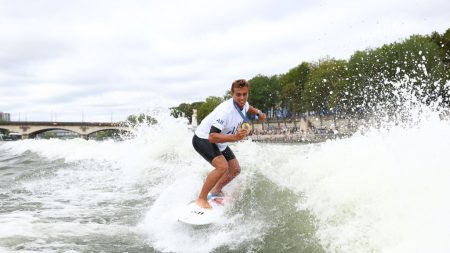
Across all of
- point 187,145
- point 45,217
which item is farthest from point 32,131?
point 45,217

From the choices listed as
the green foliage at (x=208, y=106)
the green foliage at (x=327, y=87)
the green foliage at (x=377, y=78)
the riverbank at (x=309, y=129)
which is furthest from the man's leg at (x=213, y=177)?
the green foliage at (x=208, y=106)

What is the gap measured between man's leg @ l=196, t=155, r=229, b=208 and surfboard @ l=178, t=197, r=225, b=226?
12 cm

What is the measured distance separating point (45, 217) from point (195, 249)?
4.49 m

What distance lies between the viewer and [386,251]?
4969 millimetres

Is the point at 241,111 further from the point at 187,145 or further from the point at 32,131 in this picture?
the point at 32,131

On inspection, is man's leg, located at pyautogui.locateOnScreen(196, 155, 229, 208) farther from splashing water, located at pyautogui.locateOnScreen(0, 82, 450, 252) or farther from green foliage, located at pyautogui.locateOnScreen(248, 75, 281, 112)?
green foliage, located at pyautogui.locateOnScreen(248, 75, 281, 112)

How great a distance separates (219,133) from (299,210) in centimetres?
191

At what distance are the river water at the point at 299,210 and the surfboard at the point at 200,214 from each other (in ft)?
0.54

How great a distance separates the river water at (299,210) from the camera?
17.7ft

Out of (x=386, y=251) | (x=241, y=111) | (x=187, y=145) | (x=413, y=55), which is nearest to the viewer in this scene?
(x=386, y=251)

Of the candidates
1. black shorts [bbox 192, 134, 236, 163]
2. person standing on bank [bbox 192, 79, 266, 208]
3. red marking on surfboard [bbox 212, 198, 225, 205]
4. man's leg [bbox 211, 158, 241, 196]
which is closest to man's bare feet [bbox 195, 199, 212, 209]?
person standing on bank [bbox 192, 79, 266, 208]

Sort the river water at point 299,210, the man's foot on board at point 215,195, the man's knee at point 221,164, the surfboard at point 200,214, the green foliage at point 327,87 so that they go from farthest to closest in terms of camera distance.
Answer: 1. the green foliage at point 327,87
2. the man's foot on board at point 215,195
3. the man's knee at point 221,164
4. the surfboard at point 200,214
5. the river water at point 299,210

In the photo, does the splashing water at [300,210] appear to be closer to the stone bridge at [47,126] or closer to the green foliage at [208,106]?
the green foliage at [208,106]

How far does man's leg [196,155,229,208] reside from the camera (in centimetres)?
760
